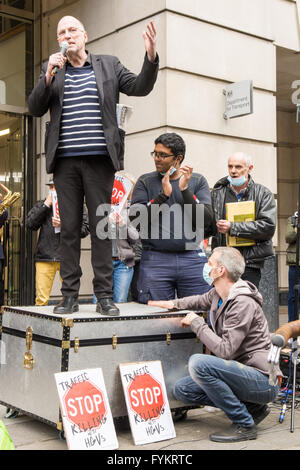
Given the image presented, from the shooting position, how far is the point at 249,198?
5602mm

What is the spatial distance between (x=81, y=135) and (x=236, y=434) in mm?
2183

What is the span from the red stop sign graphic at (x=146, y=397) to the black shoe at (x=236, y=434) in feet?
1.29

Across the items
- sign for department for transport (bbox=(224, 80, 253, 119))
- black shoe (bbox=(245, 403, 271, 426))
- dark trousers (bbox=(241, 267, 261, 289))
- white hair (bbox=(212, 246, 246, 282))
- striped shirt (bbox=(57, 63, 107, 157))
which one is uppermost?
sign for department for transport (bbox=(224, 80, 253, 119))

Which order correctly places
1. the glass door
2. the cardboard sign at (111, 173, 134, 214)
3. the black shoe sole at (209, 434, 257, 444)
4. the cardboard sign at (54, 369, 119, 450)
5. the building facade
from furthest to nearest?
the glass door → the building facade → the cardboard sign at (111, 173, 134, 214) → the black shoe sole at (209, 434, 257, 444) → the cardboard sign at (54, 369, 119, 450)

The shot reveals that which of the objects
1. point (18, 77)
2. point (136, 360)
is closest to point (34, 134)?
point (18, 77)

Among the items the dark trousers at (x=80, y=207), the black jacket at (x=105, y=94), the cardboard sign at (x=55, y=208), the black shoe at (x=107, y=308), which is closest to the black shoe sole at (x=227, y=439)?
the black shoe at (x=107, y=308)

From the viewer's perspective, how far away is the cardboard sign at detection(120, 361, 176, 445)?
393cm

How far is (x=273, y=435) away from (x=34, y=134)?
612 centimetres

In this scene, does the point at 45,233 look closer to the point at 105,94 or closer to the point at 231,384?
the point at 105,94

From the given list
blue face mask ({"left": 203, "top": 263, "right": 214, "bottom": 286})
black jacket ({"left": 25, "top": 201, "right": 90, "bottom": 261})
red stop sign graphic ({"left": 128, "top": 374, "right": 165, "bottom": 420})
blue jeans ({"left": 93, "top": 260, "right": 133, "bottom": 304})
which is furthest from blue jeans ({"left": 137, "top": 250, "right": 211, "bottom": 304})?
black jacket ({"left": 25, "top": 201, "right": 90, "bottom": 261})

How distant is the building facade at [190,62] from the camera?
7301 mm

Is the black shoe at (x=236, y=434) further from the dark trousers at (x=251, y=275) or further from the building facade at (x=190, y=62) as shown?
the building facade at (x=190, y=62)

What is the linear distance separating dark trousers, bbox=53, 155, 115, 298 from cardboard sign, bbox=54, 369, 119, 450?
0.65 m

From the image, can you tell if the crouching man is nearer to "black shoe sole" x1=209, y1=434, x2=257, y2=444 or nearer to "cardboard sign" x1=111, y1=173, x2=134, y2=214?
"black shoe sole" x1=209, y1=434, x2=257, y2=444
